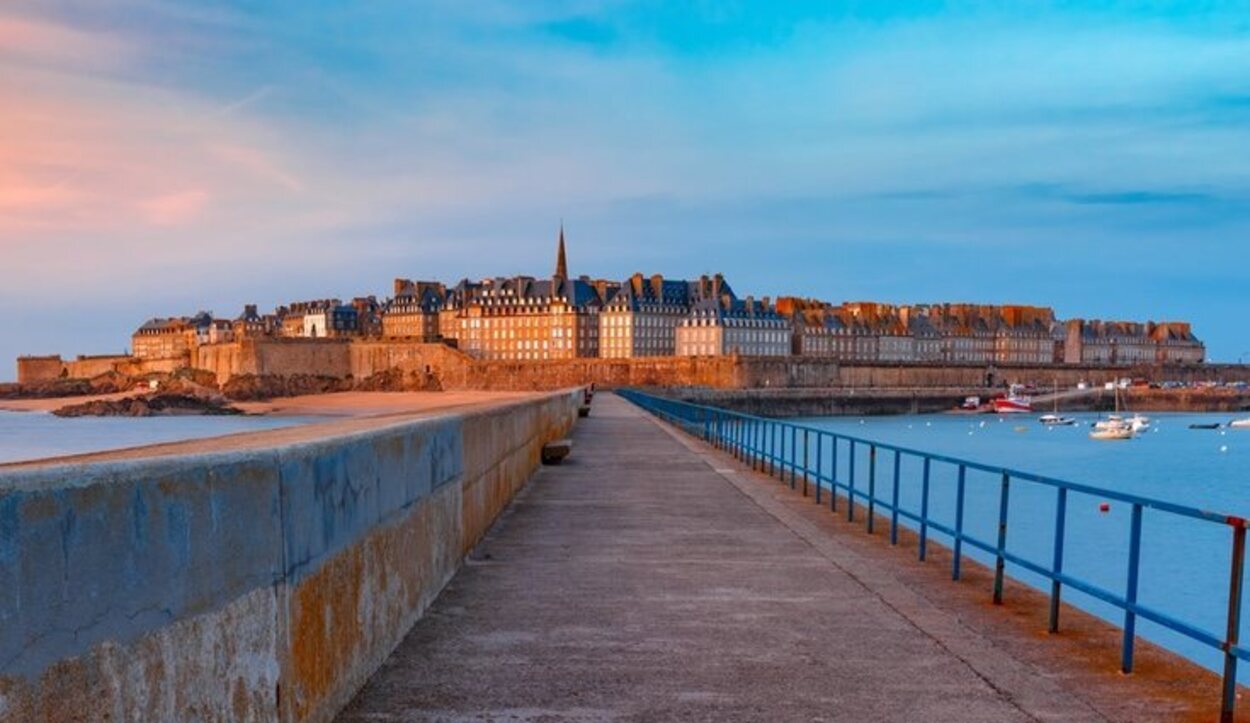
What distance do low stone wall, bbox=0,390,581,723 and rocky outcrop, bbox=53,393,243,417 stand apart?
81.1 meters

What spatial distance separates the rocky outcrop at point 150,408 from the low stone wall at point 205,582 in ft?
266

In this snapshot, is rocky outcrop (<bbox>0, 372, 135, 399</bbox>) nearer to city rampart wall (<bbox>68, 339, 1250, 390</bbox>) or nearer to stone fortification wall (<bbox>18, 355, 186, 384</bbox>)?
city rampart wall (<bbox>68, 339, 1250, 390</bbox>)

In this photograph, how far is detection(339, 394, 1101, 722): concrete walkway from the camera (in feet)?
17.5

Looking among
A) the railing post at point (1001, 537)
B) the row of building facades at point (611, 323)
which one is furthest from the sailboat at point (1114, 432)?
the railing post at point (1001, 537)

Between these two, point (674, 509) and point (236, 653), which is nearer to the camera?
point (236, 653)

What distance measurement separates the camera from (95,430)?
63000mm

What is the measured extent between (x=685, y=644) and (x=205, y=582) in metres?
3.67

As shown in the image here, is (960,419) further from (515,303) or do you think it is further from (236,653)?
(236,653)

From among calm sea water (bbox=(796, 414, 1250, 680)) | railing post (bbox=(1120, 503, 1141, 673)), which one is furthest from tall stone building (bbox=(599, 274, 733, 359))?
railing post (bbox=(1120, 503, 1141, 673))

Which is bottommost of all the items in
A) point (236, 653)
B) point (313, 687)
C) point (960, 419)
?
point (960, 419)

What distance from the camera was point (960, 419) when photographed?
111 metres

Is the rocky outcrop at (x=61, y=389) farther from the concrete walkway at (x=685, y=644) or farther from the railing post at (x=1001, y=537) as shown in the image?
the railing post at (x=1001, y=537)

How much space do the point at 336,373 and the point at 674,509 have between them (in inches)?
4647

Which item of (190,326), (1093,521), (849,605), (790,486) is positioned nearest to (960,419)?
(1093,521)
